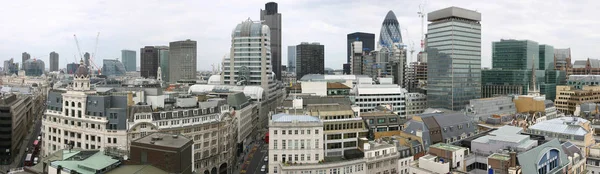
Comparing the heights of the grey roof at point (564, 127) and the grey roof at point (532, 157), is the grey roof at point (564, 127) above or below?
above

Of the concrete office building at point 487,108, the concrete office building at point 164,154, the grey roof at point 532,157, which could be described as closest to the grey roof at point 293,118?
the concrete office building at point 164,154

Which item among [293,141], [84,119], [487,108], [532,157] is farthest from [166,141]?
[487,108]

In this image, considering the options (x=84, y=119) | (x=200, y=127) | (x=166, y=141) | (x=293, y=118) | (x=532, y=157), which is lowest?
(x=200, y=127)

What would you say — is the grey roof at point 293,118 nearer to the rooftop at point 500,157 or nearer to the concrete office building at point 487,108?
the rooftop at point 500,157

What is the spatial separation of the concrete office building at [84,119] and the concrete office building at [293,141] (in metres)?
39.7

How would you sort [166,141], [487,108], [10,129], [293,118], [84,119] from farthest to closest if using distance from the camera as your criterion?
[487,108] < [10,129] < [84,119] < [293,118] < [166,141]

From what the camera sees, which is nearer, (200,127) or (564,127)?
(564,127)

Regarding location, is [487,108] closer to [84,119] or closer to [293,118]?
[293,118]

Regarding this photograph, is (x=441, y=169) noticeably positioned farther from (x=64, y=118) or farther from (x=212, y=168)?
(x=64, y=118)

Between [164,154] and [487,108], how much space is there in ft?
480

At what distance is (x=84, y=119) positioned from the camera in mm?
116188

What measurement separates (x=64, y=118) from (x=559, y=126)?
126 meters

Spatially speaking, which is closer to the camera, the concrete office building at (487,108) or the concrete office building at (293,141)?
the concrete office building at (293,141)

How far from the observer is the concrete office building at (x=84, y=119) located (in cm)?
11269
